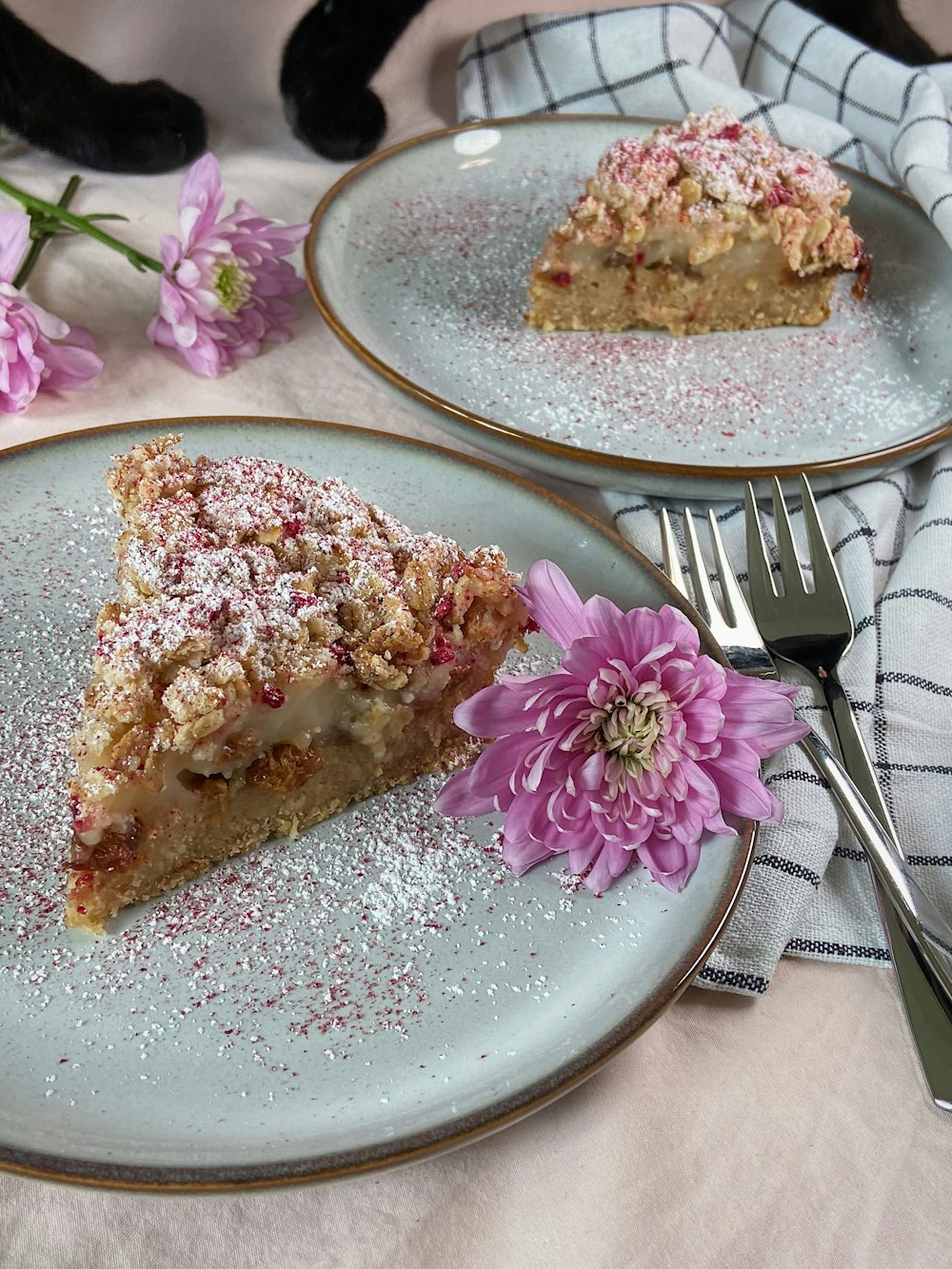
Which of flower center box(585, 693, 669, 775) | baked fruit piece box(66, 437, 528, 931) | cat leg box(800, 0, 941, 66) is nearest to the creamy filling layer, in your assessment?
baked fruit piece box(66, 437, 528, 931)

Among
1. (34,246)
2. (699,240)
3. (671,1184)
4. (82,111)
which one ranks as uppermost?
(699,240)

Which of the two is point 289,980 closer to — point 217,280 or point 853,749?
point 853,749

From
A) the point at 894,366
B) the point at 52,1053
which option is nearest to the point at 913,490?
the point at 894,366

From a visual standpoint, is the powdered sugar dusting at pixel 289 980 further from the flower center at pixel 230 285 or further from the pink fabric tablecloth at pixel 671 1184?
the flower center at pixel 230 285

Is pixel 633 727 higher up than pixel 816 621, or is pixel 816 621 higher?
pixel 633 727

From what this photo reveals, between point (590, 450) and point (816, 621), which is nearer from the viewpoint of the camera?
point (816, 621)

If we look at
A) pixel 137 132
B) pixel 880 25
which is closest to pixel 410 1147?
pixel 137 132
